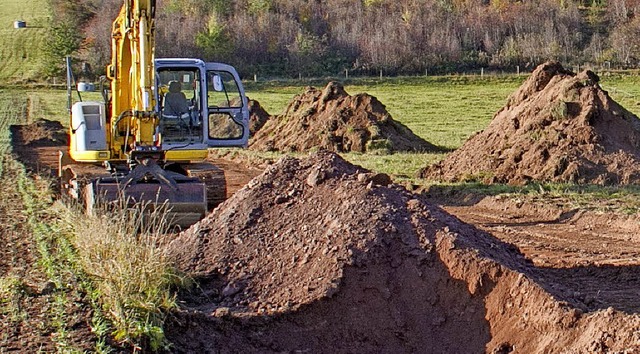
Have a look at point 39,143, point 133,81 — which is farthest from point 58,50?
point 133,81

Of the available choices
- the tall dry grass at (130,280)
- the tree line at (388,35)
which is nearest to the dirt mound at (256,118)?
the tall dry grass at (130,280)

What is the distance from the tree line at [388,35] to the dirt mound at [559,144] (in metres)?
40.0

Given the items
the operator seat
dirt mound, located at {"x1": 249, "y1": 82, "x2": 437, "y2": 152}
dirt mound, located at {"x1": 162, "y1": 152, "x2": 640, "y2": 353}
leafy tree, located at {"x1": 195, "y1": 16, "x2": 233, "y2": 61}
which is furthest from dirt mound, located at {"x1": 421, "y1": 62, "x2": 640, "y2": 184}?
leafy tree, located at {"x1": 195, "y1": 16, "x2": 233, "y2": 61}

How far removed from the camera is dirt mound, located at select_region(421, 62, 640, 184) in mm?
18344

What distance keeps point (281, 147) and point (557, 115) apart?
10555 millimetres

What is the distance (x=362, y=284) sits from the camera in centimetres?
930

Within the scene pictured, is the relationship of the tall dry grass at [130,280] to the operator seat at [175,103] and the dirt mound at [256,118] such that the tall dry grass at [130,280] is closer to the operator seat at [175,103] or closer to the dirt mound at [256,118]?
the operator seat at [175,103]

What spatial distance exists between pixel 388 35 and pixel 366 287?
2489 inches

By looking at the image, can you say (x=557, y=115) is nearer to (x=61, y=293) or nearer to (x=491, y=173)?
(x=491, y=173)

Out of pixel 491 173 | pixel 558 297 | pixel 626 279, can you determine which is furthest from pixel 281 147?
pixel 558 297

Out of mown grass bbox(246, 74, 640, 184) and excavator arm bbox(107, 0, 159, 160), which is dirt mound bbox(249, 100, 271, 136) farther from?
excavator arm bbox(107, 0, 159, 160)

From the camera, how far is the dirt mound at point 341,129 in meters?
26.8

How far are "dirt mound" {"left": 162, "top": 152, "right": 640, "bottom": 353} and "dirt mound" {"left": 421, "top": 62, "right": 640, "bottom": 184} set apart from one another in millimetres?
8139

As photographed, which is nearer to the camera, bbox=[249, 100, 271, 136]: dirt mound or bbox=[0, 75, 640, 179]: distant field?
bbox=[0, 75, 640, 179]: distant field
